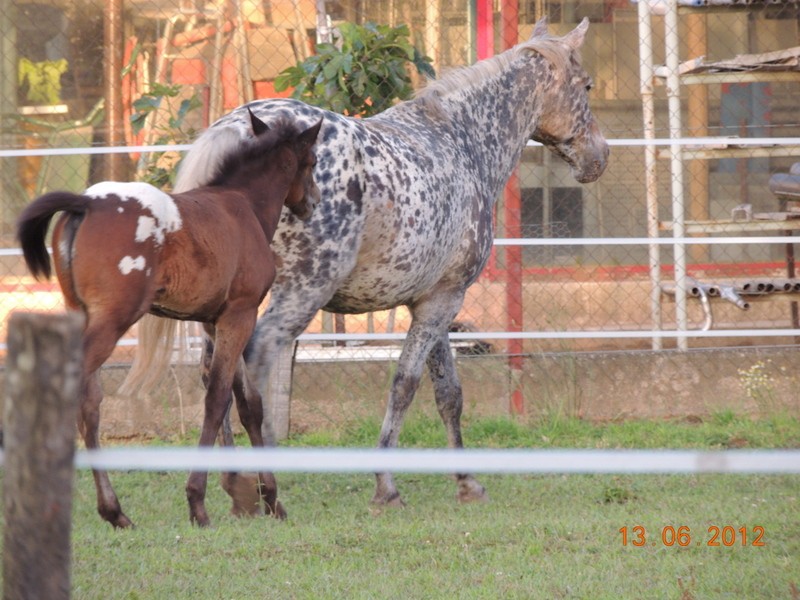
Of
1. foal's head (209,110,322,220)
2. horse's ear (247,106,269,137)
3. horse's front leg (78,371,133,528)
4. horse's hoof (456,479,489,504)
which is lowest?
horse's hoof (456,479,489,504)

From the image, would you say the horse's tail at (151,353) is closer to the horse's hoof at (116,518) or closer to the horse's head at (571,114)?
the horse's hoof at (116,518)

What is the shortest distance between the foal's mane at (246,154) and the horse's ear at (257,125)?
13 mm

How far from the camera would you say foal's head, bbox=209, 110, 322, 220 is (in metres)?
4.59

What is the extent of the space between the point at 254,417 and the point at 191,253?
108 cm

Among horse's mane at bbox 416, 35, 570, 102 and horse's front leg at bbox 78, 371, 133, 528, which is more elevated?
horse's mane at bbox 416, 35, 570, 102

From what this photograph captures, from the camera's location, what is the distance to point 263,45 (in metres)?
8.87

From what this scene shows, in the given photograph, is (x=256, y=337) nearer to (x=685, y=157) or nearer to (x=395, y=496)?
(x=395, y=496)

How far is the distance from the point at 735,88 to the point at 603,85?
1.10 metres

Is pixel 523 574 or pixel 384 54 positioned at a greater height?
pixel 384 54

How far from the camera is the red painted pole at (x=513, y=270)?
23.9ft

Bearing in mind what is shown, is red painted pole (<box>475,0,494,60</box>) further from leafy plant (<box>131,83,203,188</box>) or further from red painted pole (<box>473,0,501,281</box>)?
leafy plant (<box>131,83,203,188</box>)

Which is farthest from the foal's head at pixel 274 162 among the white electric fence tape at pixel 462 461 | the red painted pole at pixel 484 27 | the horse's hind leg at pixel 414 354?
the red painted pole at pixel 484 27

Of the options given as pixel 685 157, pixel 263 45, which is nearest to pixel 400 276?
pixel 685 157

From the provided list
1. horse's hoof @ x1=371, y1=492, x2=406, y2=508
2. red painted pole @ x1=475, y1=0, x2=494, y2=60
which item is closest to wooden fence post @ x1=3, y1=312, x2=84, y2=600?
horse's hoof @ x1=371, y1=492, x2=406, y2=508
